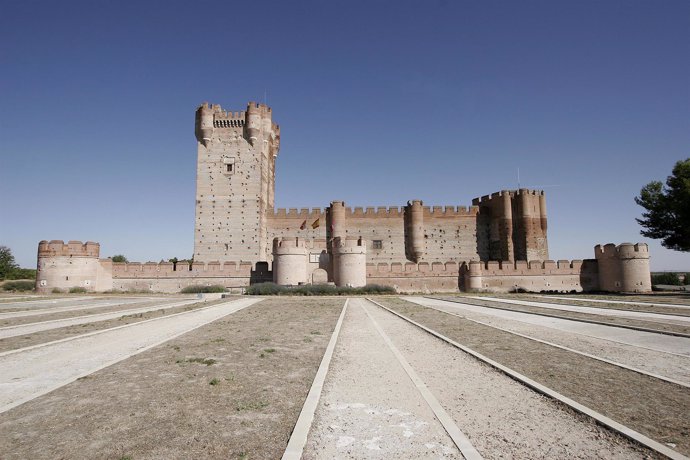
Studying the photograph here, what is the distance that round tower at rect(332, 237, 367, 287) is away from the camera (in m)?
27.9

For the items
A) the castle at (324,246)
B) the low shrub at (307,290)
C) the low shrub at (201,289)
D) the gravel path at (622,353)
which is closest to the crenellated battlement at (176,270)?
the castle at (324,246)

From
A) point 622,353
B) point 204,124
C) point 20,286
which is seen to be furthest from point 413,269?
point 20,286

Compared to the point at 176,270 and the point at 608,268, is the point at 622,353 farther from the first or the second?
the point at 176,270

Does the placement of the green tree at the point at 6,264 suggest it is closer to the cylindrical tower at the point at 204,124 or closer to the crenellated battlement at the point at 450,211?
the cylindrical tower at the point at 204,124

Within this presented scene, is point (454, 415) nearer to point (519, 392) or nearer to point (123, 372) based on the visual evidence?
point (519, 392)

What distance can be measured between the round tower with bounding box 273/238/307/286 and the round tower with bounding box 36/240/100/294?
1322 cm

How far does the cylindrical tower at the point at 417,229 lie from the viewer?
36000 mm

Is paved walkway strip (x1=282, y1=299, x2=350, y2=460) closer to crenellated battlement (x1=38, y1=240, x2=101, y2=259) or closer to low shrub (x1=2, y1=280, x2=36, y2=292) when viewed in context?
crenellated battlement (x1=38, y1=240, x2=101, y2=259)

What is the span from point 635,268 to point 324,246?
75.3ft

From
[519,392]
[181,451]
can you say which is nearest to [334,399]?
[181,451]

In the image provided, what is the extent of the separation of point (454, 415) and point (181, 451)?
2.19 metres

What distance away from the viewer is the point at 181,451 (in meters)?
2.73

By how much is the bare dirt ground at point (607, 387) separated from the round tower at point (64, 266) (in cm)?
2912

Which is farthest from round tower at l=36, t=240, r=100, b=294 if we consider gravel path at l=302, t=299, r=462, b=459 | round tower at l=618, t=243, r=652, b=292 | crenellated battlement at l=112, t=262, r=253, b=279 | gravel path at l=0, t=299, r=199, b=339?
round tower at l=618, t=243, r=652, b=292
